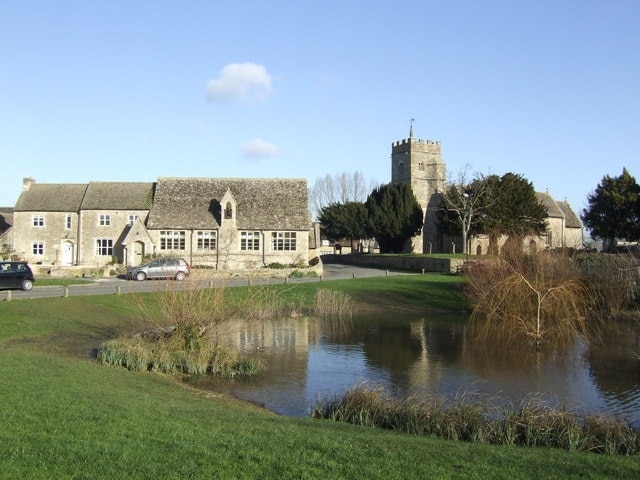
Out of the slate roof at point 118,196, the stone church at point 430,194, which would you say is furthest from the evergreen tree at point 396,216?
the slate roof at point 118,196

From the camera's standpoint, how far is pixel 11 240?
56.0m

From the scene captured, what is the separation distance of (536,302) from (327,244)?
3056 inches

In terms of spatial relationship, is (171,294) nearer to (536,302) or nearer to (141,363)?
(141,363)

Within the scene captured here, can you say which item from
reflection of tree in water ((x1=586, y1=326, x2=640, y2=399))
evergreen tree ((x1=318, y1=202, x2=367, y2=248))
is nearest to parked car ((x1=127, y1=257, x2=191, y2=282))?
reflection of tree in water ((x1=586, y1=326, x2=640, y2=399))

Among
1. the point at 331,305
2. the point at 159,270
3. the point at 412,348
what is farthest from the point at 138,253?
the point at 412,348

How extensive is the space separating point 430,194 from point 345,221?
11226 mm

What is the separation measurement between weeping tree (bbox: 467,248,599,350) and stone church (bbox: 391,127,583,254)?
44.7 meters

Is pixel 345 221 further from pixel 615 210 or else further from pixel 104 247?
pixel 104 247

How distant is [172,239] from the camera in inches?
1960

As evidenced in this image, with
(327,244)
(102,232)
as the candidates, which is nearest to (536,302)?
(102,232)

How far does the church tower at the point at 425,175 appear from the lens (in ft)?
249

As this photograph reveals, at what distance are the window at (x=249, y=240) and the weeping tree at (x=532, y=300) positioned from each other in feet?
82.5

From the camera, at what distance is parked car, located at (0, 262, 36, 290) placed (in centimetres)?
3111

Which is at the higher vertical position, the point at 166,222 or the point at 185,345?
the point at 166,222
